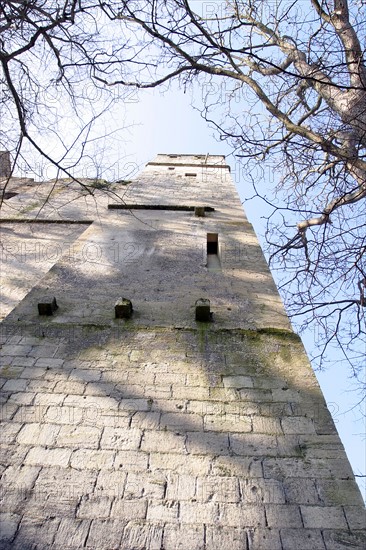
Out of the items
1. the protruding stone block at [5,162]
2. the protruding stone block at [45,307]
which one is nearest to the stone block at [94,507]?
the protruding stone block at [45,307]

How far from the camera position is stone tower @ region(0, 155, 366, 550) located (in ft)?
8.46

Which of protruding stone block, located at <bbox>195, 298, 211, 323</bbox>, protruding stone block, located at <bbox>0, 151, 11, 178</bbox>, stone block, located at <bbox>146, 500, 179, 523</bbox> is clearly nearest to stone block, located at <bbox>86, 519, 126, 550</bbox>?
stone block, located at <bbox>146, 500, 179, 523</bbox>

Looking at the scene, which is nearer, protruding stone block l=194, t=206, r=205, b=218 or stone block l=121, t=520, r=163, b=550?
stone block l=121, t=520, r=163, b=550

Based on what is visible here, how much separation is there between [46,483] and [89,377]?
99cm

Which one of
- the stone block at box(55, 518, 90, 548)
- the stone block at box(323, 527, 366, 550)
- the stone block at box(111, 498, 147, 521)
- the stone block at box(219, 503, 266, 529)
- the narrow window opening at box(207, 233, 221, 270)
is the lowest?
the stone block at box(55, 518, 90, 548)

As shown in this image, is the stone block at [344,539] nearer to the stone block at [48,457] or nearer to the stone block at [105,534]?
the stone block at [105,534]

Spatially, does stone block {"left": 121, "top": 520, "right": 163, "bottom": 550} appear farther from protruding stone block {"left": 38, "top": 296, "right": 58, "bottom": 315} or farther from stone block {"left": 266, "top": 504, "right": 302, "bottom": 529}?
protruding stone block {"left": 38, "top": 296, "right": 58, "bottom": 315}

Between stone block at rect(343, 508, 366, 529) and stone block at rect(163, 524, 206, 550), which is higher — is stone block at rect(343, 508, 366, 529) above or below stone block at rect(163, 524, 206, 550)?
above

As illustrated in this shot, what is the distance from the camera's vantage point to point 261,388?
3.57 meters

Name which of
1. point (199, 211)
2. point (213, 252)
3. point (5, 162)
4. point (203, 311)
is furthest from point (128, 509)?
point (199, 211)

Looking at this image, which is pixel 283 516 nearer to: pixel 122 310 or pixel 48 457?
pixel 48 457

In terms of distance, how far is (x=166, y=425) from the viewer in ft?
10.6

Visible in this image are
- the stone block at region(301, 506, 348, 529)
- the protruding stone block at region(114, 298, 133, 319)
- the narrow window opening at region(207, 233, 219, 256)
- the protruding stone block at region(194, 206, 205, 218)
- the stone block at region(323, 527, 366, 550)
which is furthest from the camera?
the protruding stone block at region(194, 206, 205, 218)

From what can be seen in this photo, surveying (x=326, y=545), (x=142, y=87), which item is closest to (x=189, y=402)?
(x=326, y=545)
